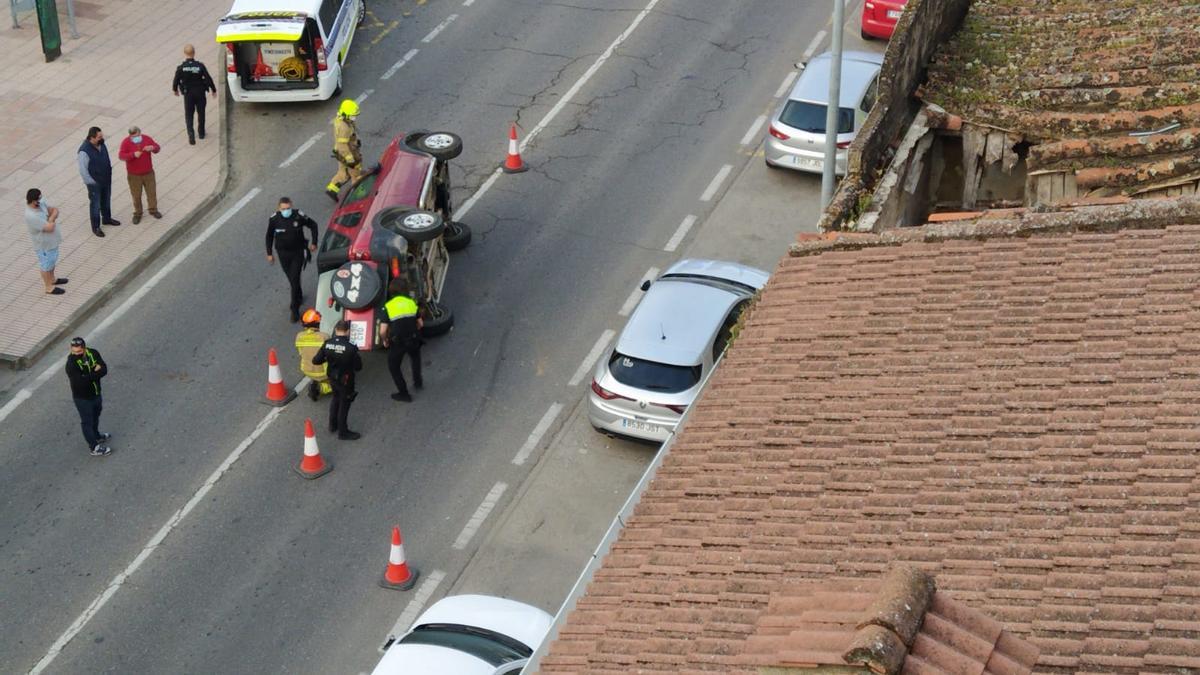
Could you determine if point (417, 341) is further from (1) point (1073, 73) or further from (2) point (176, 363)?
(1) point (1073, 73)

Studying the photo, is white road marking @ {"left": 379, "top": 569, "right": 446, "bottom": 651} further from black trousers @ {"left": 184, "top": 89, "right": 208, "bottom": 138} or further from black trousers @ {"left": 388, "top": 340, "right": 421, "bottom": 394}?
black trousers @ {"left": 184, "top": 89, "right": 208, "bottom": 138}

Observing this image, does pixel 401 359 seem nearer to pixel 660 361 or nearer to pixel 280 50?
pixel 660 361

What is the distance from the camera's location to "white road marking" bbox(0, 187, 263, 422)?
19.4m

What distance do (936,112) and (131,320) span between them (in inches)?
427

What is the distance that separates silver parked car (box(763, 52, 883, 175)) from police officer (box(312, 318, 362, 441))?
803cm

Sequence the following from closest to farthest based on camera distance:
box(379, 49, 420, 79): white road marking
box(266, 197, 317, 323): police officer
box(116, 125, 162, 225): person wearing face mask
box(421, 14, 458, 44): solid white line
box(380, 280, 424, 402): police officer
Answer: box(380, 280, 424, 402): police officer → box(266, 197, 317, 323): police officer → box(116, 125, 162, 225): person wearing face mask → box(379, 49, 420, 79): white road marking → box(421, 14, 458, 44): solid white line

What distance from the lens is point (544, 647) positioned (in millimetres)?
10523

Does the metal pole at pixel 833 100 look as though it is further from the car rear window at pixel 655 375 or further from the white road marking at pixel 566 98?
the white road marking at pixel 566 98

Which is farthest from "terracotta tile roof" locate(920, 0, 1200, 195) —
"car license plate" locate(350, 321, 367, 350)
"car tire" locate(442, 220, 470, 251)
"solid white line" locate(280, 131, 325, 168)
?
"solid white line" locate(280, 131, 325, 168)

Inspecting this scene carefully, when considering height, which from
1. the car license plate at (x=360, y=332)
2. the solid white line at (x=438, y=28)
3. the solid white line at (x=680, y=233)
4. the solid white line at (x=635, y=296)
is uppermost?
the car license plate at (x=360, y=332)

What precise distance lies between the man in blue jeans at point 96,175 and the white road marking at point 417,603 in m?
8.66

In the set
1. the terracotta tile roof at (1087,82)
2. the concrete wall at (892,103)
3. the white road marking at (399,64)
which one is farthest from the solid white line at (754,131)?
the concrete wall at (892,103)

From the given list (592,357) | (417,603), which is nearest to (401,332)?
(592,357)

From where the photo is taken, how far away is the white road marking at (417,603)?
52.0 feet
